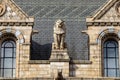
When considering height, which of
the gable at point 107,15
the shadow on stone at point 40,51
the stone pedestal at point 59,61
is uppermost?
the gable at point 107,15

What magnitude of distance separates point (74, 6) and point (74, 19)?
5.61 ft

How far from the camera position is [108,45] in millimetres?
46531

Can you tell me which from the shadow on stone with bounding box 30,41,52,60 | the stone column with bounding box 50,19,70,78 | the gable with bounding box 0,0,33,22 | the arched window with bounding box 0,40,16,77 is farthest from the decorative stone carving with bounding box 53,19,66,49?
the arched window with bounding box 0,40,16,77

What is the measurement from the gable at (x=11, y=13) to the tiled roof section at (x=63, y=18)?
8.47ft

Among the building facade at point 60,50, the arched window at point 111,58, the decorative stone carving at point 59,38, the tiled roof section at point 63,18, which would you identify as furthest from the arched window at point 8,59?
the arched window at point 111,58

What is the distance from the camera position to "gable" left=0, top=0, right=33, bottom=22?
4656cm

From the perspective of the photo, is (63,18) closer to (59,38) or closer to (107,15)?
(107,15)

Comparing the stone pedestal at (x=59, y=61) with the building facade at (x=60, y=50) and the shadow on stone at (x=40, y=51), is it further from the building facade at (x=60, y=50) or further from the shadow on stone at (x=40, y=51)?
the shadow on stone at (x=40, y=51)

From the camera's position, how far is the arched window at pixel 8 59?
151ft

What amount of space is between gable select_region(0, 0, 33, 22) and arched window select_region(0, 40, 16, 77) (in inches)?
58.6

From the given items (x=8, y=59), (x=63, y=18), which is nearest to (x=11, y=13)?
(x=8, y=59)

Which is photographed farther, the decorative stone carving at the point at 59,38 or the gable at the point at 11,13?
the gable at the point at 11,13

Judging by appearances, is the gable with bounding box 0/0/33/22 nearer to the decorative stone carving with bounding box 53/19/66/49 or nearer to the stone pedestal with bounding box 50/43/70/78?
the decorative stone carving with bounding box 53/19/66/49

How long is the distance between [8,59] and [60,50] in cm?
364
